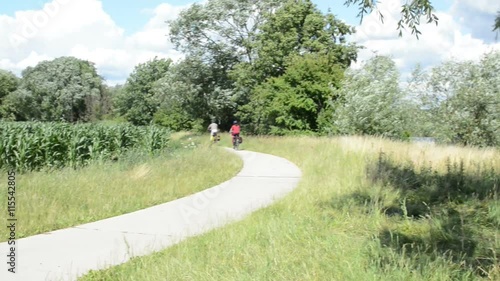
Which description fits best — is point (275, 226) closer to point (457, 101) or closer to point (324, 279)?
point (324, 279)

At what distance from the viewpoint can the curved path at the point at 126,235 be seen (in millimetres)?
4633

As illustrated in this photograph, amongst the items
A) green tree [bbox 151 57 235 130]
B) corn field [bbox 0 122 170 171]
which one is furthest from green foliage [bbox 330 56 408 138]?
green tree [bbox 151 57 235 130]

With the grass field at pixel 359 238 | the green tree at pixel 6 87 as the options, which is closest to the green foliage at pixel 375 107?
the grass field at pixel 359 238

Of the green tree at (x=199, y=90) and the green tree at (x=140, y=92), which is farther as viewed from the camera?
the green tree at (x=140, y=92)

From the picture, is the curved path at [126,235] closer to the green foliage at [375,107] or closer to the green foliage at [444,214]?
the green foliage at [444,214]

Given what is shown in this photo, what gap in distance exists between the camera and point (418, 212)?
6.88 meters

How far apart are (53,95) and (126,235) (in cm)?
6980

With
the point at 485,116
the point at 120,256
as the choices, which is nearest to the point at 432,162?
the point at 120,256

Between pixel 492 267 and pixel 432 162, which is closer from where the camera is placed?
pixel 492 267

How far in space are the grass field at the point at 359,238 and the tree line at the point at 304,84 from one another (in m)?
17.5

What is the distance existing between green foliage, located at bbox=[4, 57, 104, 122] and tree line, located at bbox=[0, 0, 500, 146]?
19927mm

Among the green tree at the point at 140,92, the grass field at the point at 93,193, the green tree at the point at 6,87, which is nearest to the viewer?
the grass field at the point at 93,193

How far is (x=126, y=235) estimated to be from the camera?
598cm

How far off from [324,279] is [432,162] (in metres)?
8.86
